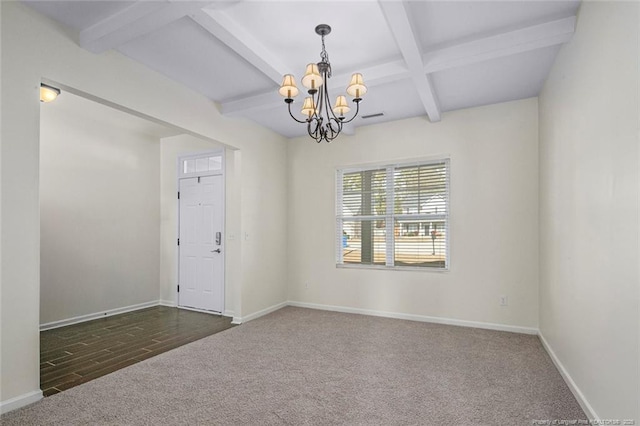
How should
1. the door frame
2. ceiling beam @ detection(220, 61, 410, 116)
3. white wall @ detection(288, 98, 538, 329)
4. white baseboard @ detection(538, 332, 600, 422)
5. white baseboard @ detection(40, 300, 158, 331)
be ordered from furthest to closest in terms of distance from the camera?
the door frame < white baseboard @ detection(40, 300, 158, 331) < white wall @ detection(288, 98, 538, 329) < ceiling beam @ detection(220, 61, 410, 116) < white baseboard @ detection(538, 332, 600, 422)

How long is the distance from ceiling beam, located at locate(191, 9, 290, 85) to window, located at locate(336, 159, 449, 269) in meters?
2.23

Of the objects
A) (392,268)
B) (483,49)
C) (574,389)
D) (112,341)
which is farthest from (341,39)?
(112,341)

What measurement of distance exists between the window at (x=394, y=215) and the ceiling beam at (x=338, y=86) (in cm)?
162

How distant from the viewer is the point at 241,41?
2625mm

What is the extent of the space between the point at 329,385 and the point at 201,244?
10.7ft

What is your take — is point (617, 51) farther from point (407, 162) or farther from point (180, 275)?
point (180, 275)

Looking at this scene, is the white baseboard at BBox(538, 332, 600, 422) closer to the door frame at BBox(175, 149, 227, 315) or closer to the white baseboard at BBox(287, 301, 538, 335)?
the white baseboard at BBox(287, 301, 538, 335)

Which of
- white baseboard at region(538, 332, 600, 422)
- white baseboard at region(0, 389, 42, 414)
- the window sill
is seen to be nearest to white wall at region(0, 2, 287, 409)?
white baseboard at region(0, 389, 42, 414)

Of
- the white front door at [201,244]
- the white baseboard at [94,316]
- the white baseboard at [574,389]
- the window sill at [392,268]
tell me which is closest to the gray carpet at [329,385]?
the white baseboard at [574,389]

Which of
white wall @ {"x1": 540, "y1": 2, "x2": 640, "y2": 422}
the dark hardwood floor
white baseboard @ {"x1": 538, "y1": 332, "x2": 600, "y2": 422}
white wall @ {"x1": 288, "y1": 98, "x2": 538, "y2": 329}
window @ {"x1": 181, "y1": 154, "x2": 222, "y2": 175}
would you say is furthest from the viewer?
window @ {"x1": 181, "y1": 154, "x2": 222, "y2": 175}

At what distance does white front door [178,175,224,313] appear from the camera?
5.00 metres

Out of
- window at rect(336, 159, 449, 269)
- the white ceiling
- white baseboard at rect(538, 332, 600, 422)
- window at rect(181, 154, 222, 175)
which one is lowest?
white baseboard at rect(538, 332, 600, 422)

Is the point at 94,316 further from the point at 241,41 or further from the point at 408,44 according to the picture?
the point at 408,44

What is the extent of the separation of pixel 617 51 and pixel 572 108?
0.85 meters
